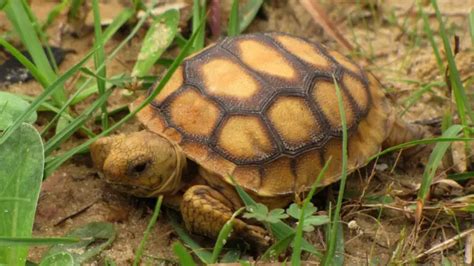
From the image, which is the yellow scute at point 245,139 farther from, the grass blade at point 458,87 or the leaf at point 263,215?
the grass blade at point 458,87

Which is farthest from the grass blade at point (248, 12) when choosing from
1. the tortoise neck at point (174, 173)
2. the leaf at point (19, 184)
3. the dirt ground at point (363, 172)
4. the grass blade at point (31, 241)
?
the grass blade at point (31, 241)

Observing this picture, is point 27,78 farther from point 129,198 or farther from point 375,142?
point 375,142

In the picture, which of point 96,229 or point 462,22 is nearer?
point 96,229

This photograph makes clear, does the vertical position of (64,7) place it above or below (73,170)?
above

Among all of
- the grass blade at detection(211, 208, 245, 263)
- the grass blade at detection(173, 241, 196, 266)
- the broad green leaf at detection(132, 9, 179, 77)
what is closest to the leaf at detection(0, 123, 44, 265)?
the grass blade at detection(173, 241, 196, 266)

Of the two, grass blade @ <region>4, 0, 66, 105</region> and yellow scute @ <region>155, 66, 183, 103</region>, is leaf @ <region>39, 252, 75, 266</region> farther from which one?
grass blade @ <region>4, 0, 66, 105</region>

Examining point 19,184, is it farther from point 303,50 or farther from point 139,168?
point 303,50

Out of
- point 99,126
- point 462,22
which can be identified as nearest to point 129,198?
point 99,126
